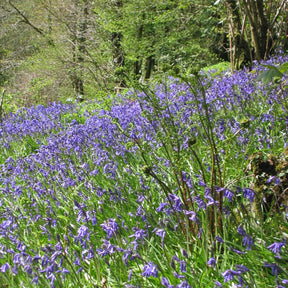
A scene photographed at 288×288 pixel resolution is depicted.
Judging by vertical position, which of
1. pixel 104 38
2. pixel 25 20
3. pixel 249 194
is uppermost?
pixel 25 20

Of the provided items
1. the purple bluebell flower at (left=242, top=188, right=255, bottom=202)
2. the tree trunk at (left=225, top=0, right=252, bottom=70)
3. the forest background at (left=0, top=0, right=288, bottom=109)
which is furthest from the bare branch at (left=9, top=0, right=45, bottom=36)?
the purple bluebell flower at (left=242, top=188, right=255, bottom=202)

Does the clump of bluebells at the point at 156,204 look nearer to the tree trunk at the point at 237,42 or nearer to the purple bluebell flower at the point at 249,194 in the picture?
the purple bluebell flower at the point at 249,194

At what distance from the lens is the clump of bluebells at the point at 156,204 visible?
6.66 feet

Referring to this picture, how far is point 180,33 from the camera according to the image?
17016 mm

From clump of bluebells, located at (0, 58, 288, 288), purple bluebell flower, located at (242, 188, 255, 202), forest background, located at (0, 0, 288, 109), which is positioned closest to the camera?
purple bluebell flower, located at (242, 188, 255, 202)

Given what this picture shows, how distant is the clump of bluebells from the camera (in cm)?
203

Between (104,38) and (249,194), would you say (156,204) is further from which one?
(104,38)

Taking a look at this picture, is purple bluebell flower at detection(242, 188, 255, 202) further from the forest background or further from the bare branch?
the bare branch

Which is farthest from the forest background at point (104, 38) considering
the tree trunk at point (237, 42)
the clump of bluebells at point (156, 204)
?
the clump of bluebells at point (156, 204)

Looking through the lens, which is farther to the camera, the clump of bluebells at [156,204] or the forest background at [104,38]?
the forest background at [104,38]

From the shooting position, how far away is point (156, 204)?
3205mm

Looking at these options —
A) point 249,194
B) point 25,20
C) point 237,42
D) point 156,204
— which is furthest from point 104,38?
point 249,194

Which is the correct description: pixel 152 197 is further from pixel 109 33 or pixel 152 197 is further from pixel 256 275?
pixel 109 33

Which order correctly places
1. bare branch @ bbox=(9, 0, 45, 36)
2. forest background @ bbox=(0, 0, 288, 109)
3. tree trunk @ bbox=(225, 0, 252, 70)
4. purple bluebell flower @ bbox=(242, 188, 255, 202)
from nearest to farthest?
purple bluebell flower @ bbox=(242, 188, 255, 202) < tree trunk @ bbox=(225, 0, 252, 70) < forest background @ bbox=(0, 0, 288, 109) < bare branch @ bbox=(9, 0, 45, 36)
